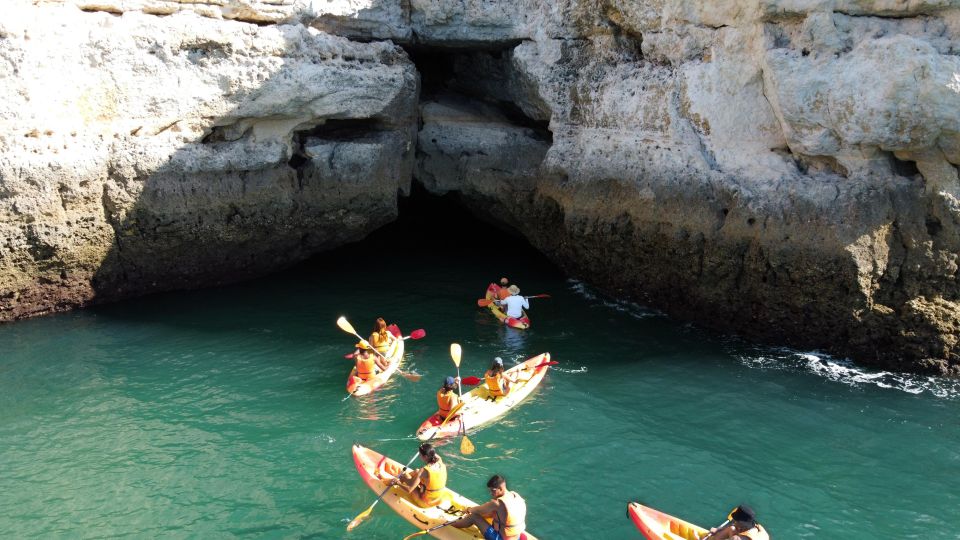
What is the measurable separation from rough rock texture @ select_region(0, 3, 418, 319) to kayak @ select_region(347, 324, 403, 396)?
4.98 meters

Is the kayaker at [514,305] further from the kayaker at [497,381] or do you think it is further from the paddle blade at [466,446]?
the paddle blade at [466,446]

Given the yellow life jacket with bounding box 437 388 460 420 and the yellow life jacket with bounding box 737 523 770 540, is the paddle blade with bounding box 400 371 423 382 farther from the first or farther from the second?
the yellow life jacket with bounding box 737 523 770 540

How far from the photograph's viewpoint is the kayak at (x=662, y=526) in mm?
8859

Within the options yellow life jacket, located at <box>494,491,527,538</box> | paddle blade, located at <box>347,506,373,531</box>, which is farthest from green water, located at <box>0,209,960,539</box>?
yellow life jacket, located at <box>494,491,527,538</box>

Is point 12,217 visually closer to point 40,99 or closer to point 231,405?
point 40,99

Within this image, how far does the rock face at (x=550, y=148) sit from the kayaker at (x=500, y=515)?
23.6ft

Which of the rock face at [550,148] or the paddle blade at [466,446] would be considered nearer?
the paddle blade at [466,446]

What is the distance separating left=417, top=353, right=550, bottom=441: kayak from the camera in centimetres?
1152

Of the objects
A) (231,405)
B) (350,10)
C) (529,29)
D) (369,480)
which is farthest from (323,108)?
Result: (369,480)

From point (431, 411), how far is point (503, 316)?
375 cm

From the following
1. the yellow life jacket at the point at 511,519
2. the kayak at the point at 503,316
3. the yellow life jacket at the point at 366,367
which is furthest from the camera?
the kayak at the point at 503,316

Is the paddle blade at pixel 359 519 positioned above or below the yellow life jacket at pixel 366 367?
below

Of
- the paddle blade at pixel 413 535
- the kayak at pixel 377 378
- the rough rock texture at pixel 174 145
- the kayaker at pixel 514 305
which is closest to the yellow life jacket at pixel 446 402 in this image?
the kayak at pixel 377 378

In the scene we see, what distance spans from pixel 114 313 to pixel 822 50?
506 inches
